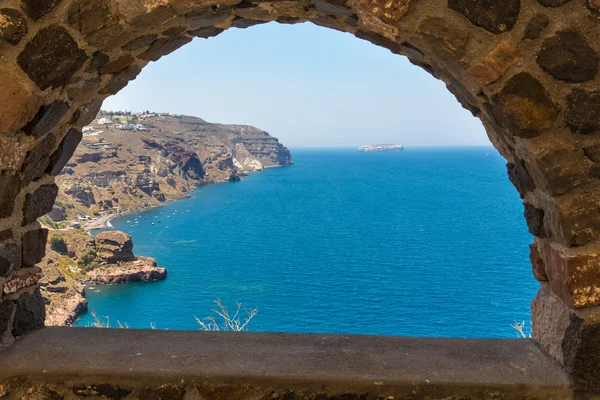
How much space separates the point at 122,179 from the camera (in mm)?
69125

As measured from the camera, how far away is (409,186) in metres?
78.1

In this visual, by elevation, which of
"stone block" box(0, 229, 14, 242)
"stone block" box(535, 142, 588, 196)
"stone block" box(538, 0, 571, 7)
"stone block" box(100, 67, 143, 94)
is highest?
"stone block" box(538, 0, 571, 7)

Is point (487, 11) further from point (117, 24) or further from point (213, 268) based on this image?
point (213, 268)

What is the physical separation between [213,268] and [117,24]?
1639 inches

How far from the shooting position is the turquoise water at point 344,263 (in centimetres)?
3231

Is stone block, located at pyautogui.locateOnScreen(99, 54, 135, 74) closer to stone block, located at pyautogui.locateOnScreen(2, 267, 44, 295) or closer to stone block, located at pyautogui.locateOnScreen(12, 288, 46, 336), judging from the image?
stone block, located at pyautogui.locateOnScreen(2, 267, 44, 295)

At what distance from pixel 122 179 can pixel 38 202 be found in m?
70.6

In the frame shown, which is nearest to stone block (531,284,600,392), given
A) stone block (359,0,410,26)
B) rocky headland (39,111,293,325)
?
stone block (359,0,410,26)

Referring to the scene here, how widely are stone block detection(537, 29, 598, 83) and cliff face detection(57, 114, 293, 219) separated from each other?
60.0m

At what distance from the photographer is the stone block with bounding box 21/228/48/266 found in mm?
2119

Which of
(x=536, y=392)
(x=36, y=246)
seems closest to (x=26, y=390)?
(x=36, y=246)

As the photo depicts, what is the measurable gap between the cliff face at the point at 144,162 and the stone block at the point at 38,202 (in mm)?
58550

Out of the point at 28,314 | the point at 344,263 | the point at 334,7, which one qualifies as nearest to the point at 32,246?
the point at 28,314

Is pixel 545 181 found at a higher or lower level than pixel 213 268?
higher
